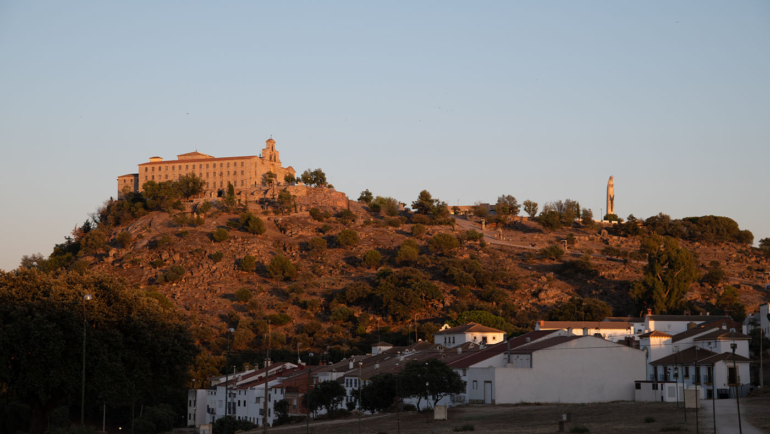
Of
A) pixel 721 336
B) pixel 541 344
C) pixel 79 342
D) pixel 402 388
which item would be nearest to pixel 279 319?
pixel 541 344

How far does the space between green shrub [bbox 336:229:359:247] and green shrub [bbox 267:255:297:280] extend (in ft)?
40.9

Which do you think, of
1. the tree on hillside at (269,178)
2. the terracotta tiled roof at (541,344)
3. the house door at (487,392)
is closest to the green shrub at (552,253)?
the tree on hillside at (269,178)

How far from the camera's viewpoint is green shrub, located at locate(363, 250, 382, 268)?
122m

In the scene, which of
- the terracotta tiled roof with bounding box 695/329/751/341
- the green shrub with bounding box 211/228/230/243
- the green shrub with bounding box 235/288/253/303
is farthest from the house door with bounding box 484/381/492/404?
the green shrub with bounding box 211/228/230/243

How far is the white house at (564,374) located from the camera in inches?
2092

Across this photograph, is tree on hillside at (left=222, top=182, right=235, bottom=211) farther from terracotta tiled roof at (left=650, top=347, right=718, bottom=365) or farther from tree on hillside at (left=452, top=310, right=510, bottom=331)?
terracotta tiled roof at (left=650, top=347, right=718, bottom=365)

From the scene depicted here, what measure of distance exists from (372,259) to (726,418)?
282 ft

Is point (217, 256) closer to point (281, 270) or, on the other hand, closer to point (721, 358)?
point (281, 270)

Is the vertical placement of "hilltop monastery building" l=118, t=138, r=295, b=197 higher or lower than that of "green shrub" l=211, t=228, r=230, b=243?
higher

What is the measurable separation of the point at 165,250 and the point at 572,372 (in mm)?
86256

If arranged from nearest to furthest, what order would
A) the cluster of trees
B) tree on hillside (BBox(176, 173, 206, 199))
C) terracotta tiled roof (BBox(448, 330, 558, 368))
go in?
the cluster of trees → terracotta tiled roof (BBox(448, 330, 558, 368)) → tree on hillside (BBox(176, 173, 206, 199))

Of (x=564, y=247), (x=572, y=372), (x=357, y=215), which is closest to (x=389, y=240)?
(x=357, y=215)

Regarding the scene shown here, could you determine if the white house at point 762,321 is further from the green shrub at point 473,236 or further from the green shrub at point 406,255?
the green shrub at point 473,236

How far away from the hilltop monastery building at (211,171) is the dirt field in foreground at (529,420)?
11343 cm
